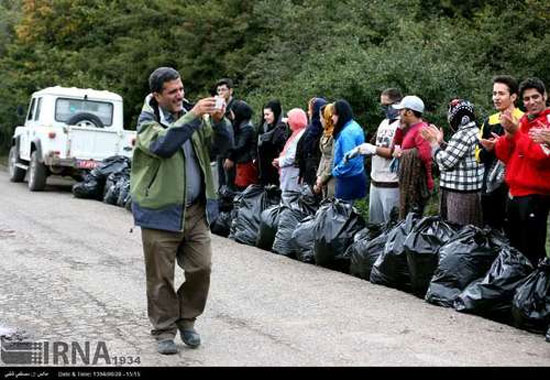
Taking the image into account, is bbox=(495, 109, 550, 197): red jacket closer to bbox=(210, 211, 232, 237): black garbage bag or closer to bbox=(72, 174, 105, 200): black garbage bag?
bbox=(210, 211, 232, 237): black garbage bag

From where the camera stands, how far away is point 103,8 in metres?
25.9

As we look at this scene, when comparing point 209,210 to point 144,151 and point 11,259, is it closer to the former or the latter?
point 144,151

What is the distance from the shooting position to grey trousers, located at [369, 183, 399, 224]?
31.1ft

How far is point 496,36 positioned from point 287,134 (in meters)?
4.90

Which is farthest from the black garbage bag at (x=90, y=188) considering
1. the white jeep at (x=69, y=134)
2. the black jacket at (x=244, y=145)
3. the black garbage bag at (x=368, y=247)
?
the black garbage bag at (x=368, y=247)

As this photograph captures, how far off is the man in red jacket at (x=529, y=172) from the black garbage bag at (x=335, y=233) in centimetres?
218

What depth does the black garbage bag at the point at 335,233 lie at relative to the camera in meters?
8.98

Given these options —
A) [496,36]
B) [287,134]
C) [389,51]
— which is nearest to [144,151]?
[287,134]

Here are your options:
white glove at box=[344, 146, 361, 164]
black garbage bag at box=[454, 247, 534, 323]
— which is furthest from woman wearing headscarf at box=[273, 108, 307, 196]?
black garbage bag at box=[454, 247, 534, 323]

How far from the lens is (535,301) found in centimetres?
639

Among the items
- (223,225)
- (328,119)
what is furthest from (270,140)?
(328,119)

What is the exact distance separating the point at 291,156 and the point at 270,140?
0.62 m

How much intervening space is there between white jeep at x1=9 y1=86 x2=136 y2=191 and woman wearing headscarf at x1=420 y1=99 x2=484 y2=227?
957cm

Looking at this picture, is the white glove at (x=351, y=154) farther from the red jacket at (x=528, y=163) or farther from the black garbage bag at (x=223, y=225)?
the red jacket at (x=528, y=163)
